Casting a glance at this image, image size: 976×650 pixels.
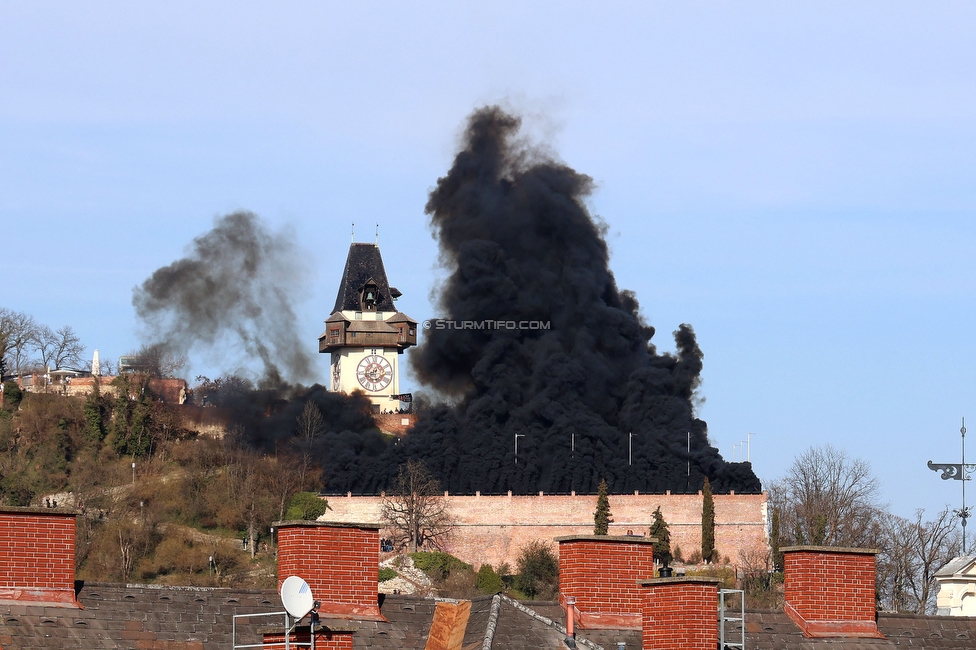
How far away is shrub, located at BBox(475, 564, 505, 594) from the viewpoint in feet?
280

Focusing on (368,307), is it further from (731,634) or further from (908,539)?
(731,634)

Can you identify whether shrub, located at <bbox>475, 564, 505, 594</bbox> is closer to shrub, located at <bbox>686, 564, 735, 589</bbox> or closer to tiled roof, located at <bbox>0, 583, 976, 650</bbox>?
shrub, located at <bbox>686, 564, 735, 589</bbox>

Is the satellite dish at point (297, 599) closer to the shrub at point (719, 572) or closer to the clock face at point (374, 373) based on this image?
the shrub at point (719, 572)

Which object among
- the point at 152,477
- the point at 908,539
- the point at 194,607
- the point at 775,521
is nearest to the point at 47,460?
the point at 152,477

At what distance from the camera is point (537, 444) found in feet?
338

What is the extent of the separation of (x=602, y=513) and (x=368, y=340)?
2828cm

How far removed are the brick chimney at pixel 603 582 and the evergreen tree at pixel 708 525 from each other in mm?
Result: 71631

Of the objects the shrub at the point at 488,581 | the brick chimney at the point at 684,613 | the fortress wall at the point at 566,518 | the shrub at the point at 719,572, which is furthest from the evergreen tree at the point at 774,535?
the brick chimney at the point at 684,613

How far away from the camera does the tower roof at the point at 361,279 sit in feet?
394

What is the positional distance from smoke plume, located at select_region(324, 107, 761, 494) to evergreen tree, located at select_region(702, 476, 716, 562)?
301 cm

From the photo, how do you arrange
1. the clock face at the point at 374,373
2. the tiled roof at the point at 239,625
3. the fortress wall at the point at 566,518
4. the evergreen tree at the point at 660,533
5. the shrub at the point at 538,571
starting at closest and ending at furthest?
the tiled roof at the point at 239,625 < the shrub at the point at 538,571 < the evergreen tree at the point at 660,533 < the fortress wall at the point at 566,518 < the clock face at the point at 374,373

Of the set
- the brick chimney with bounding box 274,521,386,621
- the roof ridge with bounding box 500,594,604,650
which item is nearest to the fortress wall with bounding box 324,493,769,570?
the roof ridge with bounding box 500,594,604,650

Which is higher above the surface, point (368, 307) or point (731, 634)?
point (368, 307)

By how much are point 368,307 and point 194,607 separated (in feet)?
328
